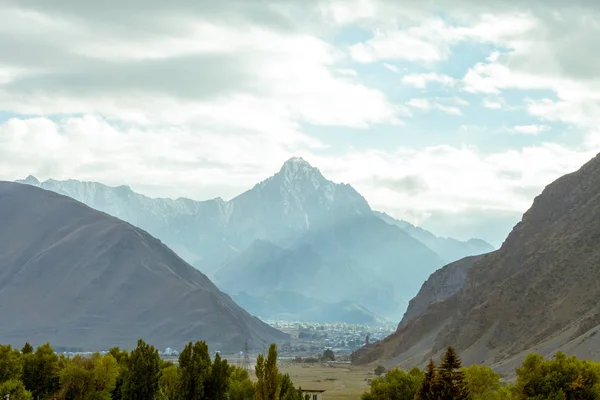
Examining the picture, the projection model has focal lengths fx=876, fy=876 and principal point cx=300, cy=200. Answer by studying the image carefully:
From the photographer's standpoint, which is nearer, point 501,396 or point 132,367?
point 501,396

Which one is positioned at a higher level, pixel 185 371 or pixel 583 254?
pixel 583 254

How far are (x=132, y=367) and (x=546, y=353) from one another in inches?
3087

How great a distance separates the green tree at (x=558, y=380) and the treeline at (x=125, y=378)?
19.2m

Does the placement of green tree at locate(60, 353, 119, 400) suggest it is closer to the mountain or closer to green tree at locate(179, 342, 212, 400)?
green tree at locate(179, 342, 212, 400)

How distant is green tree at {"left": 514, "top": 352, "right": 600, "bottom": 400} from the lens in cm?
7188

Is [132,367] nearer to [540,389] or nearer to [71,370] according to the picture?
[71,370]

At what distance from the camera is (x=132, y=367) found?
8725 cm

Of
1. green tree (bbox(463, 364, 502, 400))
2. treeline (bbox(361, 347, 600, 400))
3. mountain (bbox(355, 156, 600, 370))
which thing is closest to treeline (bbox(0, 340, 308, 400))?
treeline (bbox(361, 347, 600, 400))

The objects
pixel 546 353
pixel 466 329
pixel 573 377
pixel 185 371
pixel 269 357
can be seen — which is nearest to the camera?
pixel 269 357

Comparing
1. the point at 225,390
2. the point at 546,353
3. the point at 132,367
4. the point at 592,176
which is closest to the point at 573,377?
the point at 225,390

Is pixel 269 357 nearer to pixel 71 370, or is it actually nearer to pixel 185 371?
pixel 185 371

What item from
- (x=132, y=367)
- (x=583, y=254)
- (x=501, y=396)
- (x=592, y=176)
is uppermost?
(x=592, y=176)

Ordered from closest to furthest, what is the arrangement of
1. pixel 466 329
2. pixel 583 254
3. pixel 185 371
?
pixel 185 371
pixel 583 254
pixel 466 329

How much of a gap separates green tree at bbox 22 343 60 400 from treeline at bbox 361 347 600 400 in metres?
33.0
